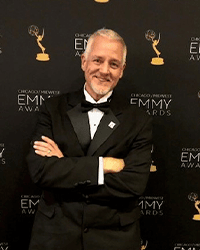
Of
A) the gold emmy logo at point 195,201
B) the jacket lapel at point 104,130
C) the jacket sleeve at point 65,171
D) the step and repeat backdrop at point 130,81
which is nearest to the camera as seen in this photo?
the jacket sleeve at point 65,171

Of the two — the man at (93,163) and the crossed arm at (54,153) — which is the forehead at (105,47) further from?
the crossed arm at (54,153)

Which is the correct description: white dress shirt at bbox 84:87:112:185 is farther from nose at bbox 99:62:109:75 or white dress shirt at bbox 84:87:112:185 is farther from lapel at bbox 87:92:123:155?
nose at bbox 99:62:109:75

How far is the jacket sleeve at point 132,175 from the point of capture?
6.29 ft

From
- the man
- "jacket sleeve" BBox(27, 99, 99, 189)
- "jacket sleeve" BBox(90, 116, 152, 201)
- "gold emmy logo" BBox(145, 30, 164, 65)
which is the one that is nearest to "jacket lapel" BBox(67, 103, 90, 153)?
the man

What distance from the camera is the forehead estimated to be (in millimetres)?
1963

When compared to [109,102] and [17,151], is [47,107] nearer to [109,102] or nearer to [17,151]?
[109,102]

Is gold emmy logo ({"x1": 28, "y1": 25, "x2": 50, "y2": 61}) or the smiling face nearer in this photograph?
the smiling face

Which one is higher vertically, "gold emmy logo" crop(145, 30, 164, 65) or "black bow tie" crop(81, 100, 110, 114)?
"gold emmy logo" crop(145, 30, 164, 65)

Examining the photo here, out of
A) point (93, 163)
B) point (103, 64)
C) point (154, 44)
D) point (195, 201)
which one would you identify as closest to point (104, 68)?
point (103, 64)

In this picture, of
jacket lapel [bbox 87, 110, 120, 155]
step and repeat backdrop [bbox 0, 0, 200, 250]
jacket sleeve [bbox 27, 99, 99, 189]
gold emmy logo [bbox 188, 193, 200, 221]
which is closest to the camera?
jacket sleeve [bbox 27, 99, 99, 189]

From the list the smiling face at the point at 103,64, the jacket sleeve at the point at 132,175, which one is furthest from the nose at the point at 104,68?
the jacket sleeve at the point at 132,175

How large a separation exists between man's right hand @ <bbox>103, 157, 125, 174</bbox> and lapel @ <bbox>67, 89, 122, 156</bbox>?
0.10 metres

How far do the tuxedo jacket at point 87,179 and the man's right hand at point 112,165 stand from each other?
31 millimetres

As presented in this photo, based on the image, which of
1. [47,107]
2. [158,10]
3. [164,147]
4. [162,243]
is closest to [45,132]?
[47,107]
